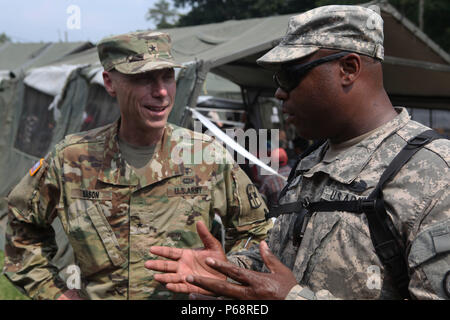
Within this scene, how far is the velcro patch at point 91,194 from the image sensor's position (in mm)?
2459

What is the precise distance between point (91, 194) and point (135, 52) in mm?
791

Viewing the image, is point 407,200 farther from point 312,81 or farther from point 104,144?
point 104,144

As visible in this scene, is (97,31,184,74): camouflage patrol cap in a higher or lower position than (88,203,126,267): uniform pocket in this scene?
higher

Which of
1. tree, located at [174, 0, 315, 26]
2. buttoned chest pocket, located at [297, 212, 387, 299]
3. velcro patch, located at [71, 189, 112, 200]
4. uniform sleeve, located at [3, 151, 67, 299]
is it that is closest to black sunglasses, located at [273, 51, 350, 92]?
buttoned chest pocket, located at [297, 212, 387, 299]

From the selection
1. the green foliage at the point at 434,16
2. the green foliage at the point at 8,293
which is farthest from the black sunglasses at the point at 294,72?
the green foliage at the point at 434,16

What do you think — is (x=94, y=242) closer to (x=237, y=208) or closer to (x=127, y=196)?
(x=127, y=196)

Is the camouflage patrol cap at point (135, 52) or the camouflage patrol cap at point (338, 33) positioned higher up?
the camouflage patrol cap at point (338, 33)

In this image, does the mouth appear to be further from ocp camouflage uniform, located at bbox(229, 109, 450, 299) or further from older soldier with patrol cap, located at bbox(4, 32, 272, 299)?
ocp camouflage uniform, located at bbox(229, 109, 450, 299)

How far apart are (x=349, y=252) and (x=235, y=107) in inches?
353

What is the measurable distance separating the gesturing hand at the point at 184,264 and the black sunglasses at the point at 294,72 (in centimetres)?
59

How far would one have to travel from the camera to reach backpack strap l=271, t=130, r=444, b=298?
1412 millimetres

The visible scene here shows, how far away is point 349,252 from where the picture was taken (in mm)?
1495

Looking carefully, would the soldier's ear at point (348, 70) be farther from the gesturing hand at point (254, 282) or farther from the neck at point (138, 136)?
the neck at point (138, 136)

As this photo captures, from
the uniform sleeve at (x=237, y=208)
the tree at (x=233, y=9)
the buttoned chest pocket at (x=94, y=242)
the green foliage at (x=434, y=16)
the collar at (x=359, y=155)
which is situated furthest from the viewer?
the tree at (x=233, y=9)
